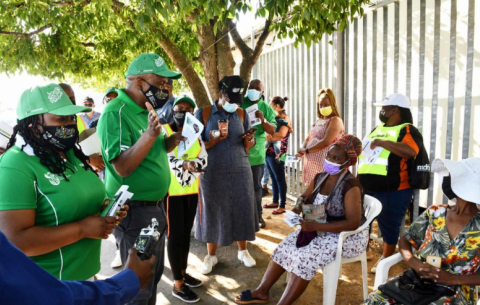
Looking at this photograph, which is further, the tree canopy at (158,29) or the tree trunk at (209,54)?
the tree trunk at (209,54)

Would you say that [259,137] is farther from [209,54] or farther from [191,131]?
[191,131]

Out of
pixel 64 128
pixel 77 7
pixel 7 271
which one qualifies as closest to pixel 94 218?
pixel 64 128

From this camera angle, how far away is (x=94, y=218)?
1.92 m

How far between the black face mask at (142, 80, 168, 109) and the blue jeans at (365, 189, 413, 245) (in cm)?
267

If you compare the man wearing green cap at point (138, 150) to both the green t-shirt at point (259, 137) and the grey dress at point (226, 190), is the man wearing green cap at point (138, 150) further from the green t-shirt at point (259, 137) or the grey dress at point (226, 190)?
the green t-shirt at point (259, 137)

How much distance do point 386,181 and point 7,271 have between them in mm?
3773

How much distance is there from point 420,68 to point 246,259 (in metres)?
3.05

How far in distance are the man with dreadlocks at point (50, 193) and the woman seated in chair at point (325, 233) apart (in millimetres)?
1735

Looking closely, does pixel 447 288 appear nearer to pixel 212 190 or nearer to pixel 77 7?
pixel 212 190

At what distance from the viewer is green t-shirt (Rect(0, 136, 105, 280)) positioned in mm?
1678

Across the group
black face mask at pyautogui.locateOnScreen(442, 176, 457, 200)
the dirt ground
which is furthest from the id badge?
the dirt ground

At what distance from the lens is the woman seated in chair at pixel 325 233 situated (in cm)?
314

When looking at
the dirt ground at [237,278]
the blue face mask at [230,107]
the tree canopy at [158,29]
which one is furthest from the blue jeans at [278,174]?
A: the blue face mask at [230,107]

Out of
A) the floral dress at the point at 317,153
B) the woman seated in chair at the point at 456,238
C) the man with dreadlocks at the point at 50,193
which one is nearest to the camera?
the man with dreadlocks at the point at 50,193
